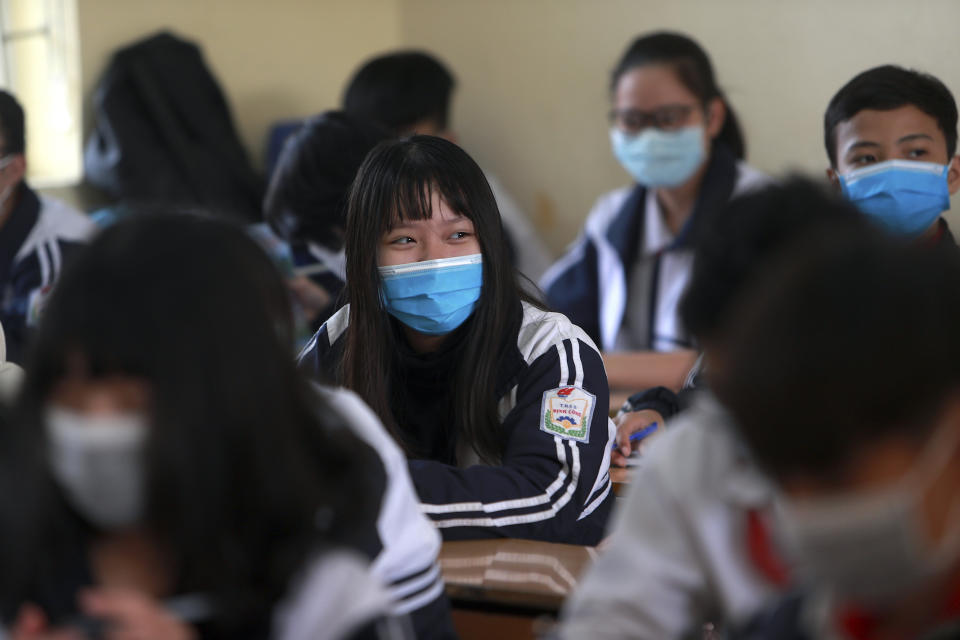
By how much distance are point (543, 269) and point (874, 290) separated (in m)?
3.57

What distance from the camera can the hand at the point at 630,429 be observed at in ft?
6.90

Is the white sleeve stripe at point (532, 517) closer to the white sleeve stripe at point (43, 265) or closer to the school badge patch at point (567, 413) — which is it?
Answer: the school badge patch at point (567, 413)

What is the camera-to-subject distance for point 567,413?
5.83ft

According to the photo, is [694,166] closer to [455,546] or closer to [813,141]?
[813,141]

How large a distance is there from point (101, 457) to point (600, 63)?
11.5ft

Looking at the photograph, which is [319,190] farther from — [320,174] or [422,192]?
[422,192]

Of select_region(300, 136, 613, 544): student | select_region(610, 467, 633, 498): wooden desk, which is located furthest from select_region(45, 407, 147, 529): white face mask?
select_region(610, 467, 633, 498): wooden desk

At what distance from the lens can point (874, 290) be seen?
78 centimetres

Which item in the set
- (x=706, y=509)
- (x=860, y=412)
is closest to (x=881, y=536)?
(x=860, y=412)

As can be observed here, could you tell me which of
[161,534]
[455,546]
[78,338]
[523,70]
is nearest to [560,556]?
[455,546]

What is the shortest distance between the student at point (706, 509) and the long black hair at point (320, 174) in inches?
75.5

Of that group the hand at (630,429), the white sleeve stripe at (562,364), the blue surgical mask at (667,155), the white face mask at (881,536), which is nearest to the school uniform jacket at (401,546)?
the white face mask at (881,536)

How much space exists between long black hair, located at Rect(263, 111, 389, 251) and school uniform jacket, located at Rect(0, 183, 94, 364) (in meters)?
0.54

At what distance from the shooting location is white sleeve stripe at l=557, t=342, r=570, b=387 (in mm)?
1798
